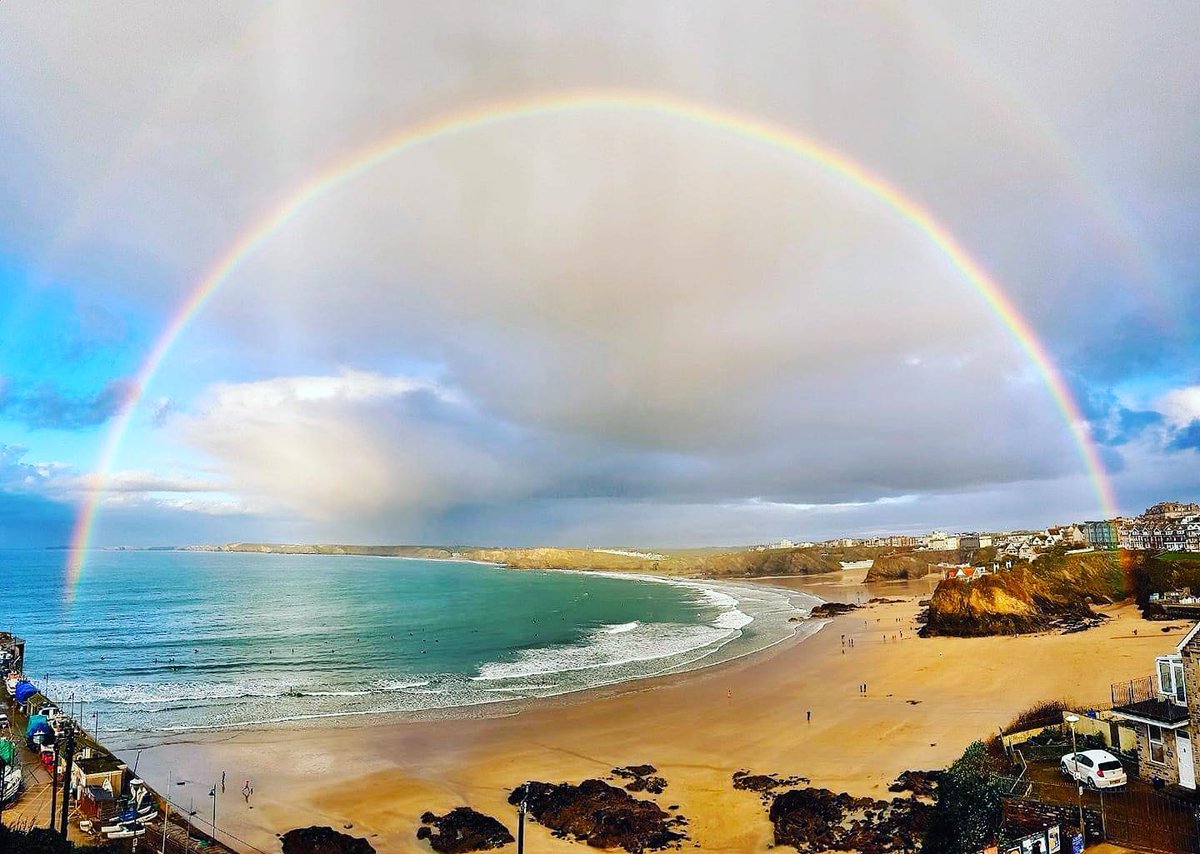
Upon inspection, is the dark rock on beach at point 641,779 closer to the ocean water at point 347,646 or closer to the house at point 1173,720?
the ocean water at point 347,646

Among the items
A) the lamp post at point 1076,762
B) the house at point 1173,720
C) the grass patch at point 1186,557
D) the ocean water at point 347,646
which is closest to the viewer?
the lamp post at point 1076,762

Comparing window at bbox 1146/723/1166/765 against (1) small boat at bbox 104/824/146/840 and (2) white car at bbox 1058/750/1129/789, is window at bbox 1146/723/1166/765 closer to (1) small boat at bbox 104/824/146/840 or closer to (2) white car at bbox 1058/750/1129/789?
(2) white car at bbox 1058/750/1129/789

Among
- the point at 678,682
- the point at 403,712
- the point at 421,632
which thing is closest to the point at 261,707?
the point at 403,712

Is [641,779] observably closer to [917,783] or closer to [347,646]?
[917,783]

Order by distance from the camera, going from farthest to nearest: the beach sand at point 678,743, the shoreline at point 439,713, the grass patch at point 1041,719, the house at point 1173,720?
the shoreline at point 439,713, the grass patch at point 1041,719, the beach sand at point 678,743, the house at point 1173,720

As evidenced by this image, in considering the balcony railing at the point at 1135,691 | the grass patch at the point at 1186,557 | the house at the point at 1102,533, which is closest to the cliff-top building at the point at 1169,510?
the house at the point at 1102,533

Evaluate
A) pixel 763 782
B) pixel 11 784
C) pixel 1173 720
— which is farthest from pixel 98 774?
pixel 1173 720

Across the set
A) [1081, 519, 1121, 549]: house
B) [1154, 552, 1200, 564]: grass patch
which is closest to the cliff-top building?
[1081, 519, 1121, 549]: house
